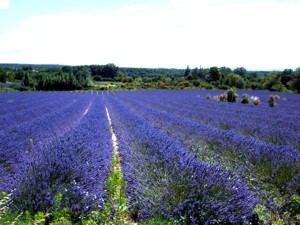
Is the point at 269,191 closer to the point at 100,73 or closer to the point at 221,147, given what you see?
the point at 221,147

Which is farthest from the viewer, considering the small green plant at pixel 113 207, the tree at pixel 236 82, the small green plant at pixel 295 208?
the tree at pixel 236 82

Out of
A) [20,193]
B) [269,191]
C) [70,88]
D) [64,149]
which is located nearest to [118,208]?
[20,193]

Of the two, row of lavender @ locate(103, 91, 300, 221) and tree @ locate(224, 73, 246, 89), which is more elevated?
row of lavender @ locate(103, 91, 300, 221)

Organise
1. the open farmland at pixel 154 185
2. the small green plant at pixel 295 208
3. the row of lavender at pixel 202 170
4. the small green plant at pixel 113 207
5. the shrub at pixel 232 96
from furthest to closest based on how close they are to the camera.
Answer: the shrub at pixel 232 96
the small green plant at pixel 295 208
the row of lavender at pixel 202 170
the open farmland at pixel 154 185
the small green plant at pixel 113 207

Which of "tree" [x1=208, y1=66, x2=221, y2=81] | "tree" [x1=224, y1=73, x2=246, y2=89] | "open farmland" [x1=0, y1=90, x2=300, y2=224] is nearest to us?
"open farmland" [x1=0, y1=90, x2=300, y2=224]

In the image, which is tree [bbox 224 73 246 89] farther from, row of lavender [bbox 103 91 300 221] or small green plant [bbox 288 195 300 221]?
small green plant [bbox 288 195 300 221]

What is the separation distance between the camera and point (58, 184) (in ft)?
13.4

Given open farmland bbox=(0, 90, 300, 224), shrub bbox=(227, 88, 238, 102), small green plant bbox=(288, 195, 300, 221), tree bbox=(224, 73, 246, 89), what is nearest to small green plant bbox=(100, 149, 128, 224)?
open farmland bbox=(0, 90, 300, 224)

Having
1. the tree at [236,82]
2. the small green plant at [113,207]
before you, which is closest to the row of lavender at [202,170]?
the small green plant at [113,207]

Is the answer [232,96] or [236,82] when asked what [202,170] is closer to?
[232,96]

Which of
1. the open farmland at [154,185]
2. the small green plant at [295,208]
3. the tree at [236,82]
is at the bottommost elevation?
the tree at [236,82]

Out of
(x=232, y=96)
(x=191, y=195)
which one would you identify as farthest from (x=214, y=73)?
(x=191, y=195)

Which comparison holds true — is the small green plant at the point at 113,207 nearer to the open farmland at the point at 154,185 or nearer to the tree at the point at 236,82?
the open farmland at the point at 154,185

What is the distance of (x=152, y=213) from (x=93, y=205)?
713 millimetres
